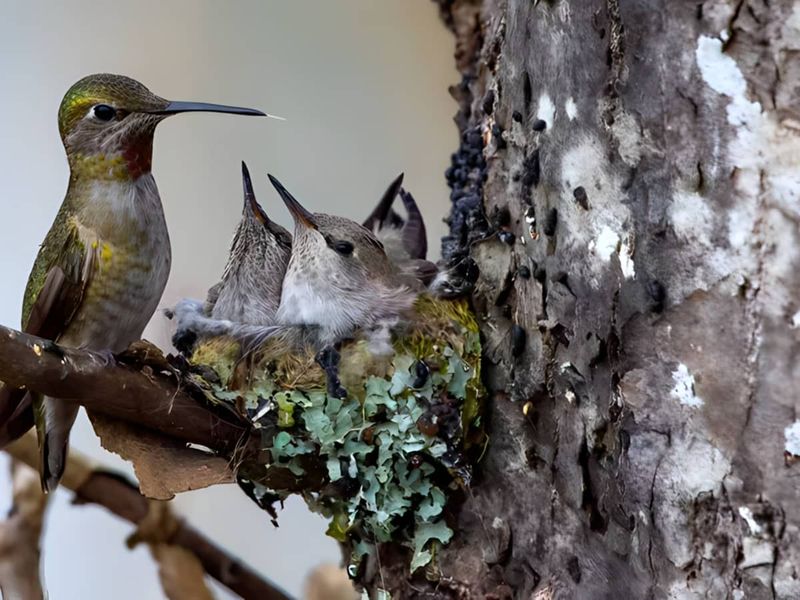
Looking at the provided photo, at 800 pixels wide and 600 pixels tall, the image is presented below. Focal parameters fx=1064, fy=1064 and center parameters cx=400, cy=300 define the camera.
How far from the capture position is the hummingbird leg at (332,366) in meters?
2.00

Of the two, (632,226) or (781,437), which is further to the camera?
(632,226)

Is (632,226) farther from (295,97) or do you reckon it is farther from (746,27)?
(295,97)

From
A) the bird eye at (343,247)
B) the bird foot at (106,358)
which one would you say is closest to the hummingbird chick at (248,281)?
the bird eye at (343,247)

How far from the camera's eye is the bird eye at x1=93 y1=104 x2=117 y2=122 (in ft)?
7.56

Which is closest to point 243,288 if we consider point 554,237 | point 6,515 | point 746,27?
point 6,515

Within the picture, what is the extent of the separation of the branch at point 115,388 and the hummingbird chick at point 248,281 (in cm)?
74

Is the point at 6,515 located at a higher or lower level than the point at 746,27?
lower

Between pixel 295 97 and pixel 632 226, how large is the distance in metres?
3.13

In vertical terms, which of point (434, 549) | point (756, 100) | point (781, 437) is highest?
point (756, 100)

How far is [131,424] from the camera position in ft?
5.74

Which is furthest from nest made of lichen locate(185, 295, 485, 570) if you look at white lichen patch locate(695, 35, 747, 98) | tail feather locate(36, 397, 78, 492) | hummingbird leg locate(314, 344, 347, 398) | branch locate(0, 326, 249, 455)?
white lichen patch locate(695, 35, 747, 98)

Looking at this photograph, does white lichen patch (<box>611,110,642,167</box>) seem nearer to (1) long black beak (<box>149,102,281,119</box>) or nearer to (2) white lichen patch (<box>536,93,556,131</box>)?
(2) white lichen patch (<box>536,93,556,131</box>)

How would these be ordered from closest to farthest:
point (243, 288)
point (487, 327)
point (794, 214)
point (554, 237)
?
point (794, 214) < point (554, 237) < point (487, 327) < point (243, 288)

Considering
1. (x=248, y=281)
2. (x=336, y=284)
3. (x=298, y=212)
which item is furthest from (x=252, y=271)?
(x=336, y=284)
